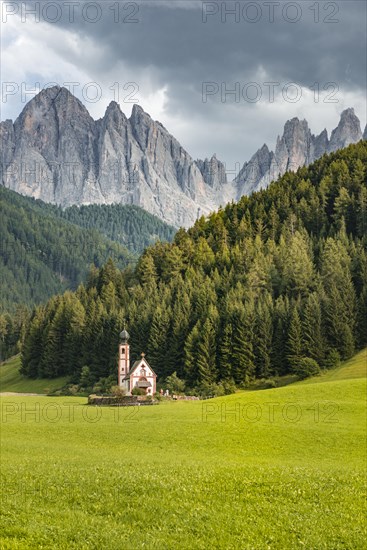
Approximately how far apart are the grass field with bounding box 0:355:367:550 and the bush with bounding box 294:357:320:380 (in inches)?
1343

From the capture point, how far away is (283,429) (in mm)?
39156

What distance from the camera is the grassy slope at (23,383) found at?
3974 inches

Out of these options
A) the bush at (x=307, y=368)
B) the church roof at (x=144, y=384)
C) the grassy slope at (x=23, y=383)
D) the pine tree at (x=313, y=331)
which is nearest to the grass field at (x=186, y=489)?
the bush at (x=307, y=368)

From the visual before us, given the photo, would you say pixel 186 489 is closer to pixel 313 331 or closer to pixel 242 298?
pixel 313 331

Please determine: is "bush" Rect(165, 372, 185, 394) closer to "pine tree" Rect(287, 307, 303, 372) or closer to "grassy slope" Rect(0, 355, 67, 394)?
"pine tree" Rect(287, 307, 303, 372)

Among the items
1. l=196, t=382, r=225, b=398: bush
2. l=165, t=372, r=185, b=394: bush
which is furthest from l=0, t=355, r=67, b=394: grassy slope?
l=196, t=382, r=225, b=398: bush

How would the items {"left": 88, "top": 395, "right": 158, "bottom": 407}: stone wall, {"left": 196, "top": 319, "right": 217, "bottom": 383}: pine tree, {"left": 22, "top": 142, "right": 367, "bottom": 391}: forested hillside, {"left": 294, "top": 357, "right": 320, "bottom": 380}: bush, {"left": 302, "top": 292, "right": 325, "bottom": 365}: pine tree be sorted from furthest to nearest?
{"left": 22, "top": 142, "right": 367, "bottom": 391}: forested hillside → {"left": 196, "top": 319, "right": 217, "bottom": 383}: pine tree → {"left": 302, "top": 292, "right": 325, "bottom": 365}: pine tree → {"left": 294, "top": 357, "right": 320, "bottom": 380}: bush → {"left": 88, "top": 395, "right": 158, "bottom": 407}: stone wall

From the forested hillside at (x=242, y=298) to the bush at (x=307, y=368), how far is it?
14 cm

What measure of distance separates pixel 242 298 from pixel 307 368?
2273 centimetres

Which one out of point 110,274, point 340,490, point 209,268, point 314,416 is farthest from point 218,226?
point 340,490

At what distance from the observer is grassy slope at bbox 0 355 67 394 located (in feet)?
331

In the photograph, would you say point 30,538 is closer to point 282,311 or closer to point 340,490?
point 340,490

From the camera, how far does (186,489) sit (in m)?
17.8

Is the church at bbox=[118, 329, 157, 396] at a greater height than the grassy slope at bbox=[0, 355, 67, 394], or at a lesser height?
greater
